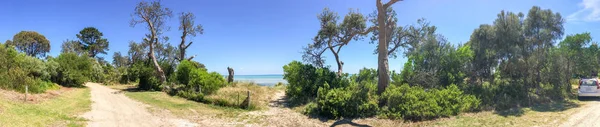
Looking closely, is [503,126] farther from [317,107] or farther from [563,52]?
[563,52]

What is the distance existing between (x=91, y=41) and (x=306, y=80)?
55539mm

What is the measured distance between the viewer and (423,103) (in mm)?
10492

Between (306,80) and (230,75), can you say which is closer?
(306,80)

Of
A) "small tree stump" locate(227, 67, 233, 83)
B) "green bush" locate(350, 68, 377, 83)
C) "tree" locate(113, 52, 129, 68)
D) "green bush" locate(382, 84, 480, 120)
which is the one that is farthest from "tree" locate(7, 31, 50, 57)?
"green bush" locate(382, 84, 480, 120)

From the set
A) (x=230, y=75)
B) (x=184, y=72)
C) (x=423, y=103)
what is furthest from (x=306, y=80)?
(x=230, y=75)

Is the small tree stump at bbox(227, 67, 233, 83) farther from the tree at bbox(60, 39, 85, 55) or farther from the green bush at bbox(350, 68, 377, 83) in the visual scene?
the tree at bbox(60, 39, 85, 55)

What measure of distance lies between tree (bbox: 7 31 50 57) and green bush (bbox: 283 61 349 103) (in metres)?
51.4

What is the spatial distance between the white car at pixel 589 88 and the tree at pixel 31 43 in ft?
217

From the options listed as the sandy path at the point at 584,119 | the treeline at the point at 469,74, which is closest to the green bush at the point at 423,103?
the treeline at the point at 469,74

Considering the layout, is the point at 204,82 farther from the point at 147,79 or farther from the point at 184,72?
the point at 147,79

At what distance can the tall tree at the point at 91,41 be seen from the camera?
5434cm

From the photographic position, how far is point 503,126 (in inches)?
346

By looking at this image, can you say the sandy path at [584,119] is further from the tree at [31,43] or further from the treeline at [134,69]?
the tree at [31,43]

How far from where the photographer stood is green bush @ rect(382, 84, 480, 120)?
1041cm
